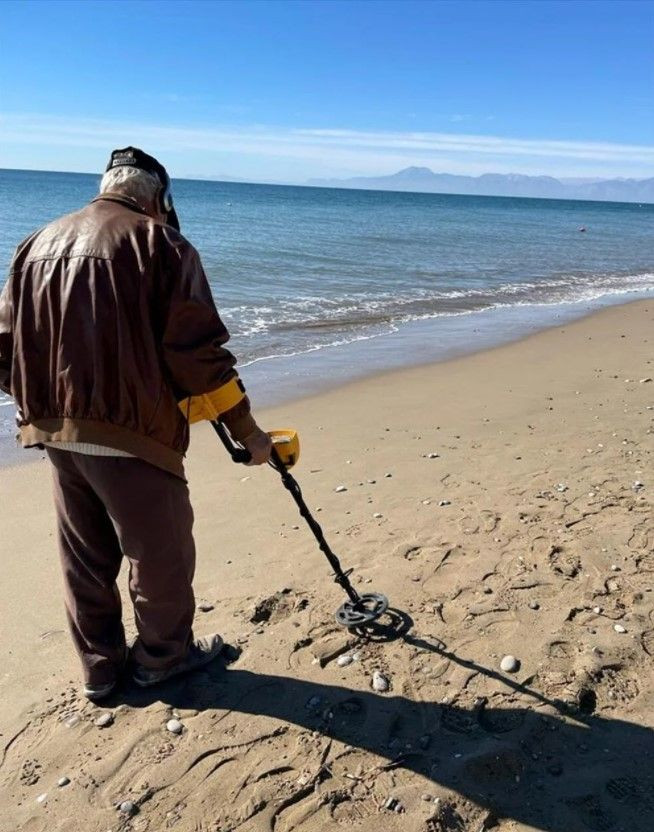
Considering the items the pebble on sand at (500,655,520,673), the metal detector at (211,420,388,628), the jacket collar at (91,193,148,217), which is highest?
the jacket collar at (91,193,148,217)

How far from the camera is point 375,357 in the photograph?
1076cm

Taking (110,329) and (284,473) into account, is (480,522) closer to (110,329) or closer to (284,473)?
(284,473)

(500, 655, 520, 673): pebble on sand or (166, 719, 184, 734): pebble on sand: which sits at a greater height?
(500, 655, 520, 673): pebble on sand

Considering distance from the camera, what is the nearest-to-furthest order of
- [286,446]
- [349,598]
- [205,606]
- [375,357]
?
1. [286,446]
2. [349,598]
3. [205,606]
4. [375,357]

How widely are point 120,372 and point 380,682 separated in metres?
1.87

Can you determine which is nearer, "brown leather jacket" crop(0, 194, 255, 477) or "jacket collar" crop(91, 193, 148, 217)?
"brown leather jacket" crop(0, 194, 255, 477)

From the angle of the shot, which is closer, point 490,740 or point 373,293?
point 490,740

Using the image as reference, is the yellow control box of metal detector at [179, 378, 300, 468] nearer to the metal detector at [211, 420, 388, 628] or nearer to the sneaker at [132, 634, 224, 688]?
the metal detector at [211, 420, 388, 628]

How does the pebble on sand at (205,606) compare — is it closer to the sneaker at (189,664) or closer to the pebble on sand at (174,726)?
the sneaker at (189,664)

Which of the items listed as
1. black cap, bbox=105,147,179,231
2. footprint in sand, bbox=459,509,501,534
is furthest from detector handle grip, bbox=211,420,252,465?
footprint in sand, bbox=459,509,501,534

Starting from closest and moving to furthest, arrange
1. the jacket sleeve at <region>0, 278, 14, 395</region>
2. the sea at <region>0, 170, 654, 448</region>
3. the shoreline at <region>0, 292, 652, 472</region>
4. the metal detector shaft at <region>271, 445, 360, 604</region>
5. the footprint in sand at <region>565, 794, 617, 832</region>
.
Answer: the footprint in sand at <region>565, 794, 617, 832</region>, the jacket sleeve at <region>0, 278, 14, 395</region>, the metal detector shaft at <region>271, 445, 360, 604</region>, the shoreline at <region>0, 292, 652, 472</region>, the sea at <region>0, 170, 654, 448</region>

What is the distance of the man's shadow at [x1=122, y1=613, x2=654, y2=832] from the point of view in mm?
2607

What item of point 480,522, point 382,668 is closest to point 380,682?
point 382,668

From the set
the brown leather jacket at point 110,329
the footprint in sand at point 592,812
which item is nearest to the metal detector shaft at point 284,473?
the brown leather jacket at point 110,329
